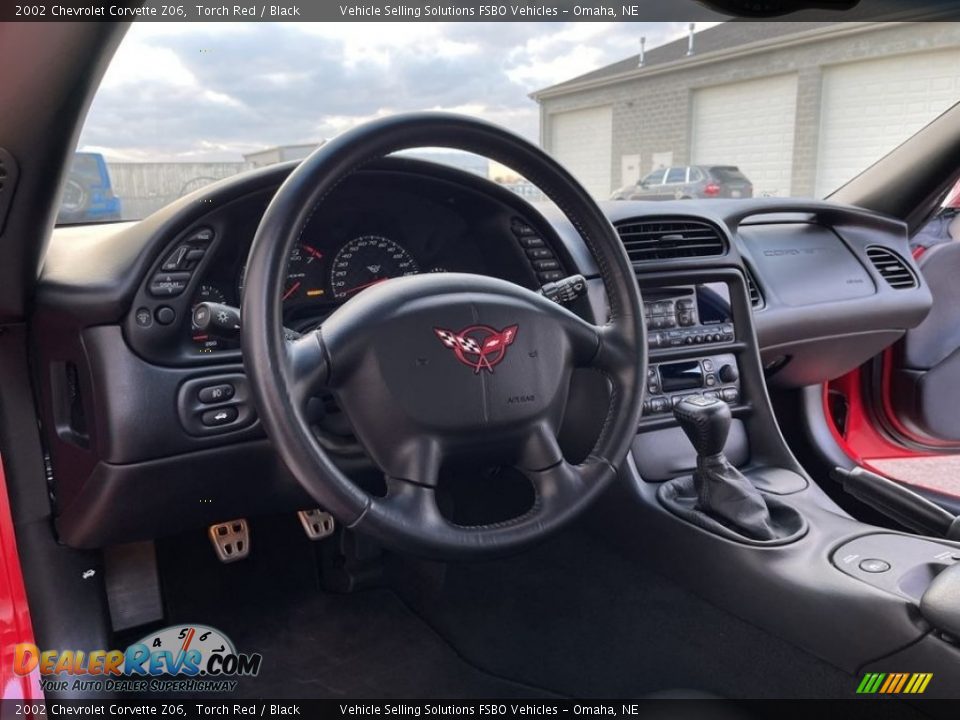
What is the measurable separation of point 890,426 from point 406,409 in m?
2.15

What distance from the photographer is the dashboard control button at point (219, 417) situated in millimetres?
1430

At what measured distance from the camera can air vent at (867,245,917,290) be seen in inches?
97.4

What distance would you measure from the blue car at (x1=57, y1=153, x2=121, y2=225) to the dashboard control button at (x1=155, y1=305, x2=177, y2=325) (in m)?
0.23

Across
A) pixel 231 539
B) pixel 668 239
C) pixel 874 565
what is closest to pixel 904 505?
pixel 874 565

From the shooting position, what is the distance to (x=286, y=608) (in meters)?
1.99

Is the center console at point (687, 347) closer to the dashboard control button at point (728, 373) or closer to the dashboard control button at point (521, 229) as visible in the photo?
the dashboard control button at point (728, 373)

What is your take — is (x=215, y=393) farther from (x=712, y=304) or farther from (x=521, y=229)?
(x=712, y=304)

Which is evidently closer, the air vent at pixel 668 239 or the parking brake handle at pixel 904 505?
the parking brake handle at pixel 904 505

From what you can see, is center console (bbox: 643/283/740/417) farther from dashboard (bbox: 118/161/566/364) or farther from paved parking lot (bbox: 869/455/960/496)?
paved parking lot (bbox: 869/455/960/496)

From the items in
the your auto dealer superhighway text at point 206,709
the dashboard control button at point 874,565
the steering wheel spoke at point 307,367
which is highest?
the steering wheel spoke at point 307,367

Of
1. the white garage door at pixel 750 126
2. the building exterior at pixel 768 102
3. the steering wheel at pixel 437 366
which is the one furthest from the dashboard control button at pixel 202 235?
the white garage door at pixel 750 126

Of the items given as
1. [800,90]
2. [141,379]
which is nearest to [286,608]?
[141,379]

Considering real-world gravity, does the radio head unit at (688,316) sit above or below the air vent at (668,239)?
below

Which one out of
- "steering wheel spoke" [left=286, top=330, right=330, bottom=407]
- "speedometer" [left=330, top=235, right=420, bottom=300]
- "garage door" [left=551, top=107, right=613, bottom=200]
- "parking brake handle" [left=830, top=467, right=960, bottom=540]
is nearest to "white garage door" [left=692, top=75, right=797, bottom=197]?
"garage door" [left=551, top=107, right=613, bottom=200]
